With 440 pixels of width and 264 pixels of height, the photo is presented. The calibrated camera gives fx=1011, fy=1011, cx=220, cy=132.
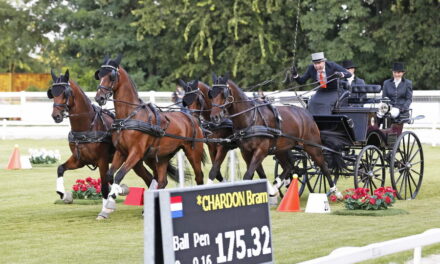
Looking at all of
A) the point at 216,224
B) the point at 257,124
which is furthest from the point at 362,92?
the point at 216,224

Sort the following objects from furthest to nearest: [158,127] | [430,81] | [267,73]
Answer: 1. [267,73]
2. [430,81]
3. [158,127]

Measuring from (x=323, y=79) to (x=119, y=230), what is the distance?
4953 millimetres

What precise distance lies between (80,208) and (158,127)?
213 centimetres

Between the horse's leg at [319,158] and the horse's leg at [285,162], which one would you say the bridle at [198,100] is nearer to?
the horse's leg at [285,162]

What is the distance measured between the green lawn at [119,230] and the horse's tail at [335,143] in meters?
0.87

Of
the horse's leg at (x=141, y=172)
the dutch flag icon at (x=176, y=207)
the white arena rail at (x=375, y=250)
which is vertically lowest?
the horse's leg at (x=141, y=172)

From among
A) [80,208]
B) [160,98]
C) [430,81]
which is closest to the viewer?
[80,208]

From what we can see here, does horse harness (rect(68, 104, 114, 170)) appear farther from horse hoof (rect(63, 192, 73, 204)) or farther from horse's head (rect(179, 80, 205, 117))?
horse's head (rect(179, 80, 205, 117))

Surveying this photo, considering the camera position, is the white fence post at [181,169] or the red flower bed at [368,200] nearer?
the red flower bed at [368,200]

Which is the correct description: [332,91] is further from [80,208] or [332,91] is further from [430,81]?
[430,81]

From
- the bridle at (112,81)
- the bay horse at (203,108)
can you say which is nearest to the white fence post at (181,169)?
the bay horse at (203,108)

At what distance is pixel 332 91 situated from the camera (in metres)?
15.9

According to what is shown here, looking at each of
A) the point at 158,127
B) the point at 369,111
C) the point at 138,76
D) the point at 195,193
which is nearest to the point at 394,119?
the point at 369,111

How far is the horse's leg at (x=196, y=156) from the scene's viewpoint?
14578 mm
